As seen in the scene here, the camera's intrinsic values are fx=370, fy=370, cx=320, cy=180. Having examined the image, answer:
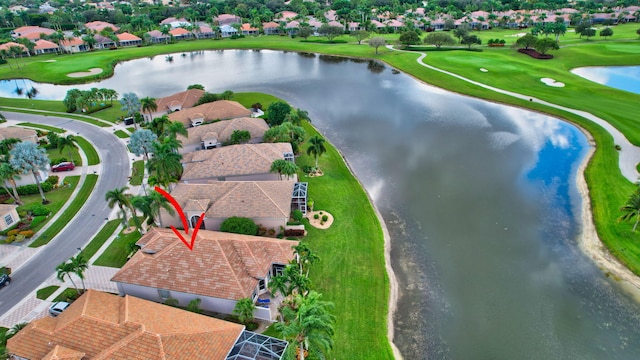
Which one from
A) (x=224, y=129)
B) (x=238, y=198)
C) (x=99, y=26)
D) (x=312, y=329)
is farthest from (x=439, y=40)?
(x=99, y=26)

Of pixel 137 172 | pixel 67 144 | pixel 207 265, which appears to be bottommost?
pixel 137 172

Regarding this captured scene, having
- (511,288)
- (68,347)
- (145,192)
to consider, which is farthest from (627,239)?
(145,192)

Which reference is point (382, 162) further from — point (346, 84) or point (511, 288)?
point (346, 84)

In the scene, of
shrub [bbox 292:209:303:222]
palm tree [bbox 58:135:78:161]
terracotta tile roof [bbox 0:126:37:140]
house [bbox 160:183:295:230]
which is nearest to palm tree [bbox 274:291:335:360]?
house [bbox 160:183:295:230]

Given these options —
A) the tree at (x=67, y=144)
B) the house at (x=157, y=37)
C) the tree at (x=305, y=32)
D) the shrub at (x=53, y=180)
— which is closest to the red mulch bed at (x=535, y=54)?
the tree at (x=305, y=32)

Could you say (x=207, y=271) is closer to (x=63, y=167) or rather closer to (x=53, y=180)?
(x=53, y=180)

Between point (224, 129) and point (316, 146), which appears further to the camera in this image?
point (224, 129)

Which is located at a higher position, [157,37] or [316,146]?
[157,37]
